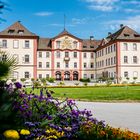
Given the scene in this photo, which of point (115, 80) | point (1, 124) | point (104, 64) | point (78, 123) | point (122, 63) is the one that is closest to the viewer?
point (1, 124)

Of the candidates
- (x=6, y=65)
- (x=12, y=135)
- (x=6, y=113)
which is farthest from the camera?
(x=6, y=65)

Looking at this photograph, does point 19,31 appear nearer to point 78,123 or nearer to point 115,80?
point 115,80

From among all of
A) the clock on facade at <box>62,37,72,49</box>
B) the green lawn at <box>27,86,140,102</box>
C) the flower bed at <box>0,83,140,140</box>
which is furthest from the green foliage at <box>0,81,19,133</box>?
the clock on facade at <box>62,37,72,49</box>

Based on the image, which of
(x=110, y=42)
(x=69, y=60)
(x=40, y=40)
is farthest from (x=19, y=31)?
(x=110, y=42)

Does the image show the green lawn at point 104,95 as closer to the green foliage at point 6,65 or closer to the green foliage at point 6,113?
the green foliage at point 6,65

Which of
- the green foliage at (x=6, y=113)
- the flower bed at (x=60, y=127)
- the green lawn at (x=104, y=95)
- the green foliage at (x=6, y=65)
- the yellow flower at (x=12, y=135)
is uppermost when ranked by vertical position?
the green foliage at (x=6, y=65)

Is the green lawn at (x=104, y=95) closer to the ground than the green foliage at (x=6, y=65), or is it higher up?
closer to the ground

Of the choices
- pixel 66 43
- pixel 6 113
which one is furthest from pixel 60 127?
pixel 66 43

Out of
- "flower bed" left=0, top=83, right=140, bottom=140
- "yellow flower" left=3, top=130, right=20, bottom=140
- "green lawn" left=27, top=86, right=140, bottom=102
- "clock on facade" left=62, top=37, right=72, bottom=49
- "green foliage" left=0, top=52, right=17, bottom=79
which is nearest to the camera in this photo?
"yellow flower" left=3, top=130, right=20, bottom=140

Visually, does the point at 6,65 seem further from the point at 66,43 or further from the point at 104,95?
the point at 66,43

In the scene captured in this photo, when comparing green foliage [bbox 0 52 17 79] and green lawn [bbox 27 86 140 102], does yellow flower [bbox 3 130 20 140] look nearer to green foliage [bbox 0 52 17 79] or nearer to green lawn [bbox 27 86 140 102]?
green foliage [bbox 0 52 17 79]

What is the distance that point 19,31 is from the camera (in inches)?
2516

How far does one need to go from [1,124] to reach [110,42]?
64.1m

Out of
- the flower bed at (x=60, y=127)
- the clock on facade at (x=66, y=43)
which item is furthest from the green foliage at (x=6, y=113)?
the clock on facade at (x=66, y=43)
